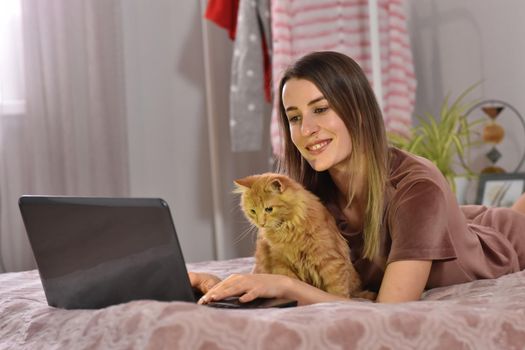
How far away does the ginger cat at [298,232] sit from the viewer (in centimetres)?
127

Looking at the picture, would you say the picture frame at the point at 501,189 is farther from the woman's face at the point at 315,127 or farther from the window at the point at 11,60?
the window at the point at 11,60

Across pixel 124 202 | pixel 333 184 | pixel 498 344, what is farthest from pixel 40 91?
pixel 498 344

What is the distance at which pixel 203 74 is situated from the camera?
3551 mm

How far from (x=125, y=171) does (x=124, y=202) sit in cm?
226

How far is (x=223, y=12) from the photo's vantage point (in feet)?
10.6

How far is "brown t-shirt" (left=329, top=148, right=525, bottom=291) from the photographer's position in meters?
1.28

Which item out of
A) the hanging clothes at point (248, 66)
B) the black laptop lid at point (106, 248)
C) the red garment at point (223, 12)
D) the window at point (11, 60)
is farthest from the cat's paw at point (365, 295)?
the red garment at point (223, 12)

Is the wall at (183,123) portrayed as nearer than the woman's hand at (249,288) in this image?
No

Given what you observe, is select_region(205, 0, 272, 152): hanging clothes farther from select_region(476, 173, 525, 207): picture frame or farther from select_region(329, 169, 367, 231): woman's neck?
select_region(329, 169, 367, 231): woman's neck

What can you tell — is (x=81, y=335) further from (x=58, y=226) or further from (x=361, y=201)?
(x=361, y=201)

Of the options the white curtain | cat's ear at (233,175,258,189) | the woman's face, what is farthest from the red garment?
cat's ear at (233,175,258,189)

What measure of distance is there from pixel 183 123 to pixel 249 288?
8.12 ft

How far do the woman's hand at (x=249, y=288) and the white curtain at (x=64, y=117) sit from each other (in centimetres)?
196

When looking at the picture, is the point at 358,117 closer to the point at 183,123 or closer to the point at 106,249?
the point at 106,249
